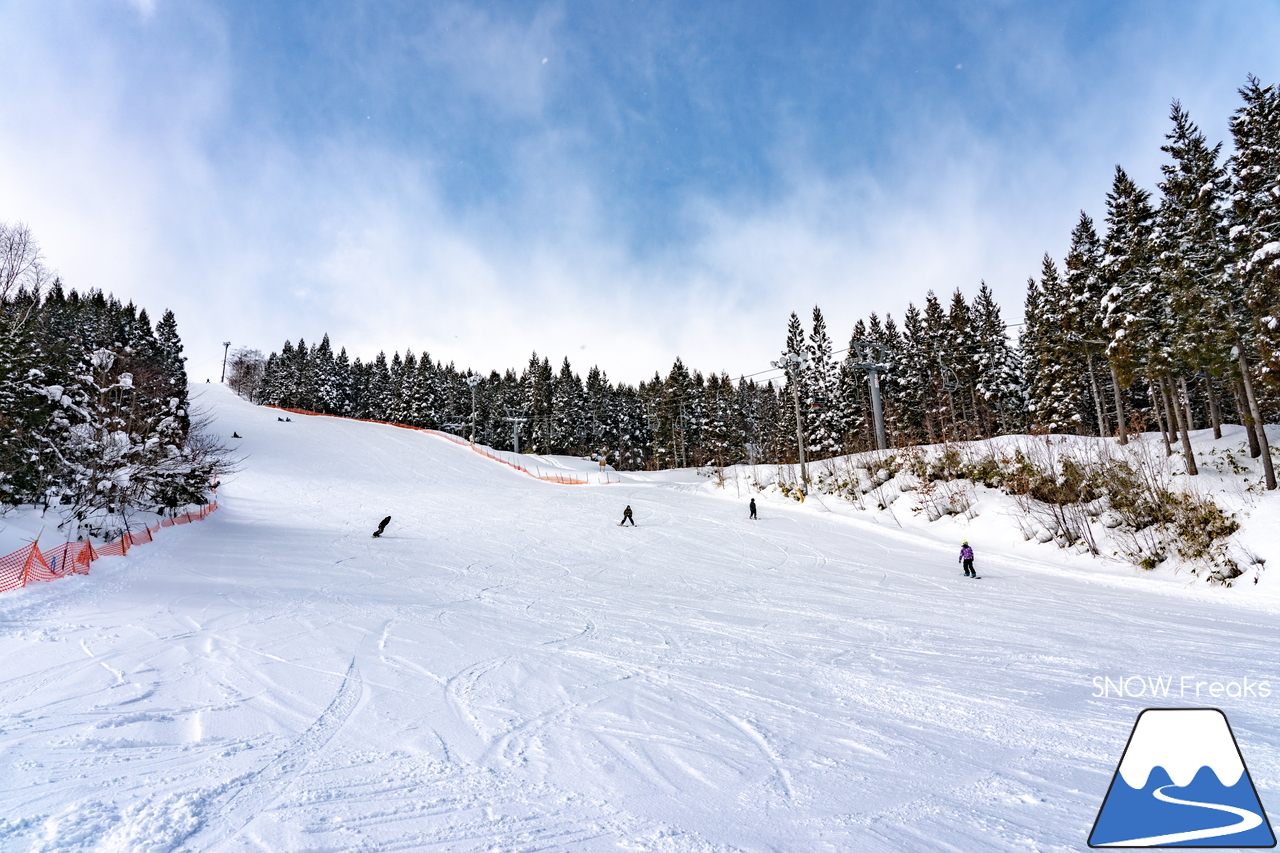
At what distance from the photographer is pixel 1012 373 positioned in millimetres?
55188

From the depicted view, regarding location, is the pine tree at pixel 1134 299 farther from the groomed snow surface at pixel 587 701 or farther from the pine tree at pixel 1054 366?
the groomed snow surface at pixel 587 701

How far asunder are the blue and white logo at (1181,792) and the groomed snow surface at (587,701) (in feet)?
1.34

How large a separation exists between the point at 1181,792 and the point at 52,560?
18.4 m

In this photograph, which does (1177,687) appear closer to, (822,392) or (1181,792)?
(1181,792)

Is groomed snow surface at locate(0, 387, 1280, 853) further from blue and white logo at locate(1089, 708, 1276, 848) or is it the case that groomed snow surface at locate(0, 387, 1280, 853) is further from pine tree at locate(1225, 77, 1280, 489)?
pine tree at locate(1225, 77, 1280, 489)

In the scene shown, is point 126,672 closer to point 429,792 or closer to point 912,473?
point 429,792

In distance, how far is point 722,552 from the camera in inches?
702

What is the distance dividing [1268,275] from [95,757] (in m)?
29.1

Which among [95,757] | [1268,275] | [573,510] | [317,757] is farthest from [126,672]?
[1268,275]

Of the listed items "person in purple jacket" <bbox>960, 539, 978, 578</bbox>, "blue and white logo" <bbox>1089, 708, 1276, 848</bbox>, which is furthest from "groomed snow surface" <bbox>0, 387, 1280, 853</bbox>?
"person in purple jacket" <bbox>960, 539, 978, 578</bbox>

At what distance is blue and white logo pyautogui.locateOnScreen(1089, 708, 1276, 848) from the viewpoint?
9.19ft

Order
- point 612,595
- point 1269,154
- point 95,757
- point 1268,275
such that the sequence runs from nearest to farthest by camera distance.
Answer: point 95,757 → point 612,595 → point 1268,275 → point 1269,154

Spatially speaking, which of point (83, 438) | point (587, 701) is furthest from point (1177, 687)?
point (83, 438)

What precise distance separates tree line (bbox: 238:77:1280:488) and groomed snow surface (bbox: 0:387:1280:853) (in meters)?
14.4
